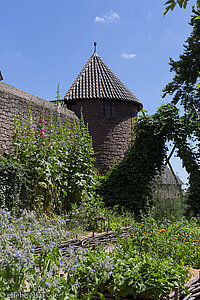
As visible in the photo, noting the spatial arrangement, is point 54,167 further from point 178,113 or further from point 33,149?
point 178,113

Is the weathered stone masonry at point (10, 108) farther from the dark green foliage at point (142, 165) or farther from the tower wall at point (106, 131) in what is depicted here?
the tower wall at point (106, 131)

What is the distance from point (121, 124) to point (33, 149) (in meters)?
7.99

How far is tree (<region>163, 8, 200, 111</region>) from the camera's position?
11.5 meters

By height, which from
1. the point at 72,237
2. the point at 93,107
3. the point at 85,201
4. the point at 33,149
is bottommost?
the point at 72,237

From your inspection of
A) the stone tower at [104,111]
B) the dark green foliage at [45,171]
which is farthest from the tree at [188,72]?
the dark green foliage at [45,171]

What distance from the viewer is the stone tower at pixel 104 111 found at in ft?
44.5

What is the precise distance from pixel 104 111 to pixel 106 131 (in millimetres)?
924

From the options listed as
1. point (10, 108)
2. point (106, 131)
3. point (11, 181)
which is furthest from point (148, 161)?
point (106, 131)

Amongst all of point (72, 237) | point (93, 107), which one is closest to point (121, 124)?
point (93, 107)

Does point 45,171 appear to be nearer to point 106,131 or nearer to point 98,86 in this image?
point 106,131

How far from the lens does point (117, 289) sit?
9.47 feet

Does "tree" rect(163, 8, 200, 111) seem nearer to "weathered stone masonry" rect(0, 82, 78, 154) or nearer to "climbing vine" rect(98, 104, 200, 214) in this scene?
"climbing vine" rect(98, 104, 200, 214)

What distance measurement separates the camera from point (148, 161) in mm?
9156

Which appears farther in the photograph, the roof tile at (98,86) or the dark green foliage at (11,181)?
the roof tile at (98,86)
